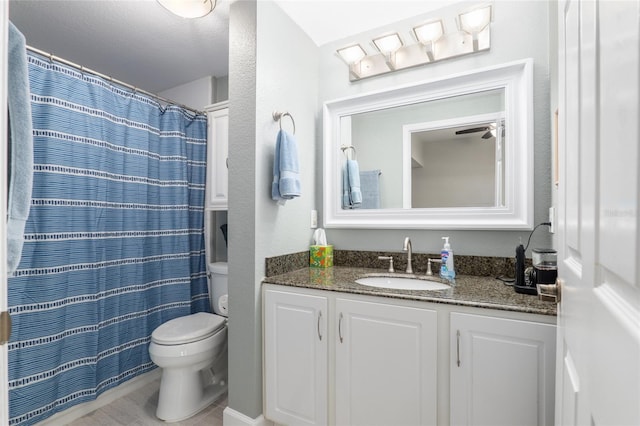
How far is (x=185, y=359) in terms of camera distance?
1.68 m

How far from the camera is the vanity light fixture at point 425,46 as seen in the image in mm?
1576

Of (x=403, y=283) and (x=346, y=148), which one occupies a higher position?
(x=346, y=148)

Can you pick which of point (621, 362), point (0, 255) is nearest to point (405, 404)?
point (621, 362)

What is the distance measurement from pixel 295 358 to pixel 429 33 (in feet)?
6.19

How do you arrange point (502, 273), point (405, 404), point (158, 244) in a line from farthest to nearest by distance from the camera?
point (158, 244), point (502, 273), point (405, 404)

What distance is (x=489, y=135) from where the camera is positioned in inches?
62.8

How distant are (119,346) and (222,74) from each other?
2.29 m

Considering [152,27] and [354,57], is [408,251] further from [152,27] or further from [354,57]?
[152,27]

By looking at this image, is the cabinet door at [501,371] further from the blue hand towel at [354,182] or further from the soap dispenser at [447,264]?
the blue hand towel at [354,182]

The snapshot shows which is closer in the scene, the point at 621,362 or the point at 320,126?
the point at 621,362

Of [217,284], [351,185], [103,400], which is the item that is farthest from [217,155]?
[103,400]

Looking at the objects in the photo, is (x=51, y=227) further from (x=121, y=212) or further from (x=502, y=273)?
(x=502, y=273)

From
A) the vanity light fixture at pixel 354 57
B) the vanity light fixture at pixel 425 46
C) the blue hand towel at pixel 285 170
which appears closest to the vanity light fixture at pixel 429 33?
the vanity light fixture at pixel 425 46

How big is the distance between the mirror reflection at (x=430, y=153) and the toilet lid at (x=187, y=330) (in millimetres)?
1153
